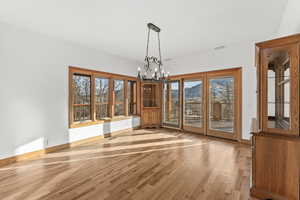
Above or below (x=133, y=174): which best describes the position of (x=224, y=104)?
above

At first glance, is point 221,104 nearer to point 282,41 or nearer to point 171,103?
point 171,103

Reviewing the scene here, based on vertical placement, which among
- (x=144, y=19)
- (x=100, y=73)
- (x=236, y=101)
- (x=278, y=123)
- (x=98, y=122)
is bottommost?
(x=98, y=122)

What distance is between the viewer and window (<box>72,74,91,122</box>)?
14.1ft

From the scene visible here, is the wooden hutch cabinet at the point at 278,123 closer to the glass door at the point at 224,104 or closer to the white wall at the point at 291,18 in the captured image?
the white wall at the point at 291,18

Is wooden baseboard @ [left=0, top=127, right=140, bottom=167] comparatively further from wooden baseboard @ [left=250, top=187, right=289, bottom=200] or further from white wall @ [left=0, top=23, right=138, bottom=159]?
wooden baseboard @ [left=250, top=187, right=289, bottom=200]

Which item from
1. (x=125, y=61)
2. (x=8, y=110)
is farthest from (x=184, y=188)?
(x=125, y=61)

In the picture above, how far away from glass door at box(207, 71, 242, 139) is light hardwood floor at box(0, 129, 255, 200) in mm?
846

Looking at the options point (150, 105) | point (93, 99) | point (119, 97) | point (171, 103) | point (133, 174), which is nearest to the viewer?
point (133, 174)

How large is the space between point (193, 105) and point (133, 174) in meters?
3.68

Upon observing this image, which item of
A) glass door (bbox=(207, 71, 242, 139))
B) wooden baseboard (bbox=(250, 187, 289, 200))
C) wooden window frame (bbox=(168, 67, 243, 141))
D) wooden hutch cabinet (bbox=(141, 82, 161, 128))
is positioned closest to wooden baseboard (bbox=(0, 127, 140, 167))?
wooden hutch cabinet (bbox=(141, 82, 161, 128))

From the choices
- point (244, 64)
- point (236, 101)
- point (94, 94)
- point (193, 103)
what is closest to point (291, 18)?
point (244, 64)

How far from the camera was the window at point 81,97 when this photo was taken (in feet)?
→ 14.1

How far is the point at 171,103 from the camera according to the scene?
6195 millimetres

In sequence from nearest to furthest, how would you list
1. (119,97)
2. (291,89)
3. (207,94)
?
(291,89) < (207,94) < (119,97)
